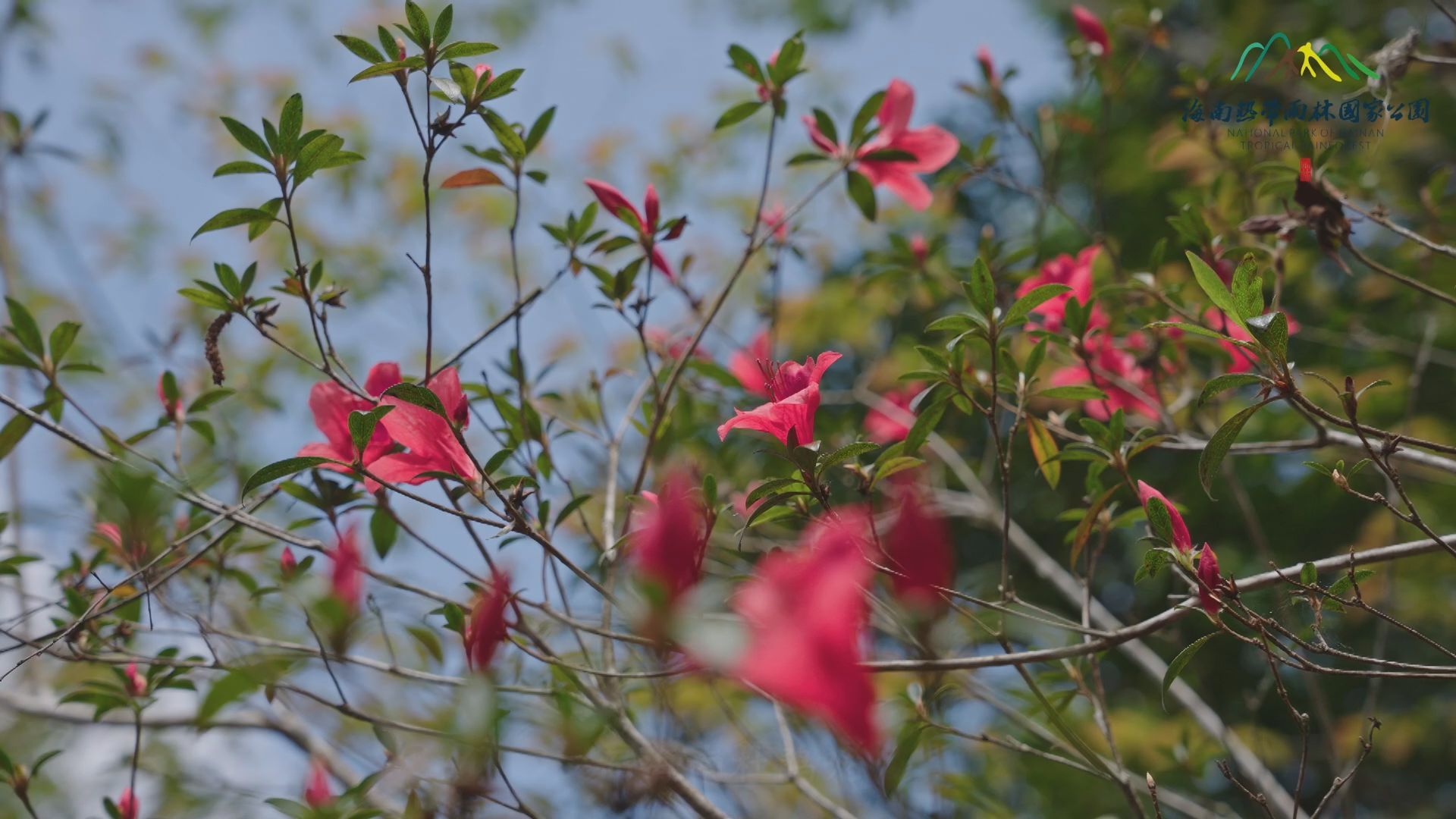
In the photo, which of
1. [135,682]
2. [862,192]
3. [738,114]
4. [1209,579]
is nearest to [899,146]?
[862,192]

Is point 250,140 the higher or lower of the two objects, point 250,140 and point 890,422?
the higher

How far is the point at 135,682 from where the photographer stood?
1341 mm

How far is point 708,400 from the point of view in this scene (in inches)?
92.6

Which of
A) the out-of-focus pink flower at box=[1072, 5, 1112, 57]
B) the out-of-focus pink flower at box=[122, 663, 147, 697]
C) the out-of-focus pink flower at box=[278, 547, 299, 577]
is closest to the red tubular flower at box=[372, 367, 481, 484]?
the out-of-focus pink flower at box=[278, 547, 299, 577]

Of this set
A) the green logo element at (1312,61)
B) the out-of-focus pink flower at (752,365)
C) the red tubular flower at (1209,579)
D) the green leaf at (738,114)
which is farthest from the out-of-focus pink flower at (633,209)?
the green logo element at (1312,61)

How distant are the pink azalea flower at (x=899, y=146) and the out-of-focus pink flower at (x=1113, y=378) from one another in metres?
0.36

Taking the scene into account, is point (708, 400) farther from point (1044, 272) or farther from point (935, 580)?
point (935, 580)

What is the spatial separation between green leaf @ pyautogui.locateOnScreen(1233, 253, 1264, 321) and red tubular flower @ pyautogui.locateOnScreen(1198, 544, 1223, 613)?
231 mm

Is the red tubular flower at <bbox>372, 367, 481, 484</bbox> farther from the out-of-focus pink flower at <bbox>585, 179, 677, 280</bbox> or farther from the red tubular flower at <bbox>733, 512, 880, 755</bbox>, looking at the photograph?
the red tubular flower at <bbox>733, 512, 880, 755</bbox>

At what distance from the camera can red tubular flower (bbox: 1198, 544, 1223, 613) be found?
3.14 feet

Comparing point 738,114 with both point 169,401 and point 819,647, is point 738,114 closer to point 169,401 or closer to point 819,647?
point 169,401

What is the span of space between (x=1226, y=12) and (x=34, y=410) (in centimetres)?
538

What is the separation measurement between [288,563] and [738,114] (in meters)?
0.94

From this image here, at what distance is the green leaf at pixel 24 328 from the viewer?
129 centimetres
